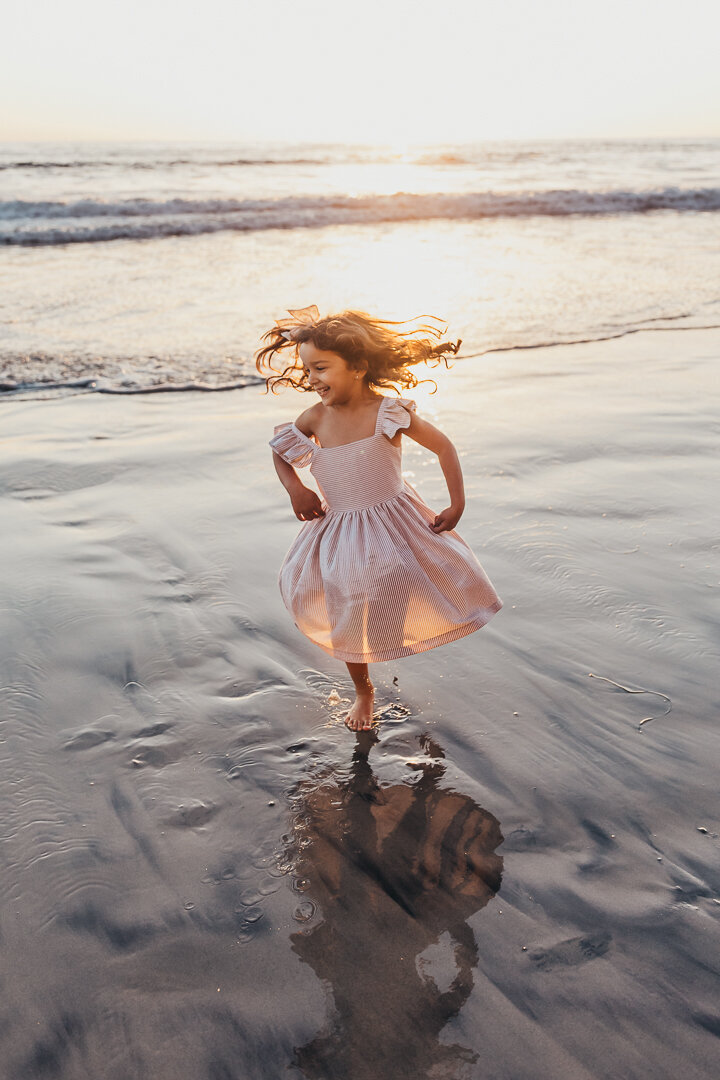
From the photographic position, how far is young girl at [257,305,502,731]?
2627mm

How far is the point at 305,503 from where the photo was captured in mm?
2738

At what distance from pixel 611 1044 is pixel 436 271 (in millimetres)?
10701

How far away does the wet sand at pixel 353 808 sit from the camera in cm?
177

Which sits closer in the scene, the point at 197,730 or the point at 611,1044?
the point at 611,1044

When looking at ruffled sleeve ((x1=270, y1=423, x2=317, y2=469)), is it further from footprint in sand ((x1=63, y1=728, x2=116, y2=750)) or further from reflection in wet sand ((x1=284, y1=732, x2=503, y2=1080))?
footprint in sand ((x1=63, y1=728, x2=116, y2=750))

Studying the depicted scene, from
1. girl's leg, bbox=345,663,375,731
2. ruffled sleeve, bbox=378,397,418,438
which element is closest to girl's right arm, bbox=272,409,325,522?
ruffled sleeve, bbox=378,397,418,438

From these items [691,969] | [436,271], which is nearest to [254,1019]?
[691,969]

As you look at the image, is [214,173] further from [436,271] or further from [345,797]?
[345,797]

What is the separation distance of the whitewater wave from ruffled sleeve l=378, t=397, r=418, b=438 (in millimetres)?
14086

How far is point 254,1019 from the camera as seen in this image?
1786mm

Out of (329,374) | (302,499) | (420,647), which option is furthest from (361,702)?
(329,374)

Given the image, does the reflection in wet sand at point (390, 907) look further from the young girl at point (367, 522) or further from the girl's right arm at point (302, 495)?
the girl's right arm at point (302, 495)

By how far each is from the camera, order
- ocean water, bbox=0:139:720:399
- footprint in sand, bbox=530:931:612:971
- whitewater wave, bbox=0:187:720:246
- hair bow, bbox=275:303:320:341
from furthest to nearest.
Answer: whitewater wave, bbox=0:187:720:246 < ocean water, bbox=0:139:720:399 < hair bow, bbox=275:303:320:341 < footprint in sand, bbox=530:931:612:971

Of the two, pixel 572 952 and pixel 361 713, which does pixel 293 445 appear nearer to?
pixel 361 713
